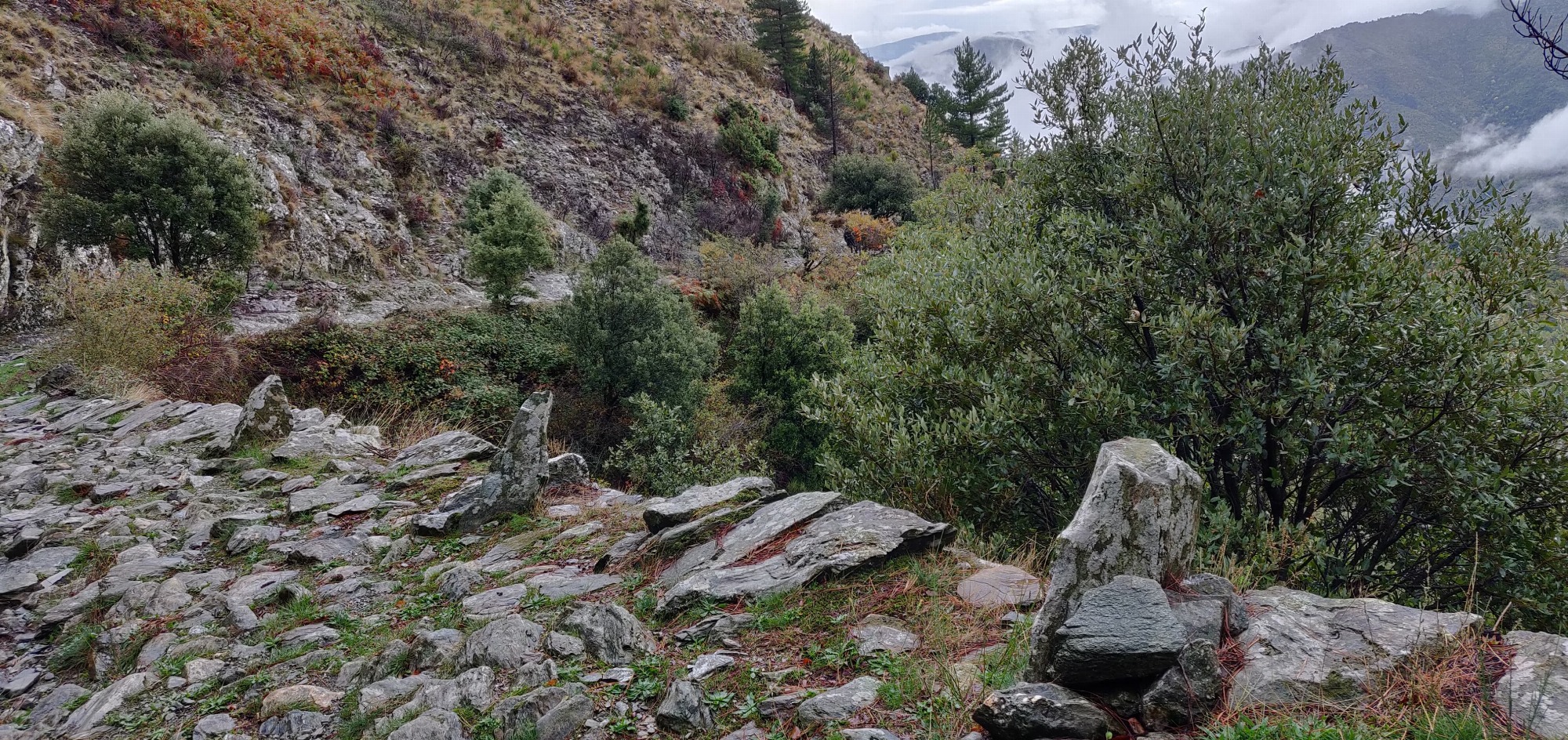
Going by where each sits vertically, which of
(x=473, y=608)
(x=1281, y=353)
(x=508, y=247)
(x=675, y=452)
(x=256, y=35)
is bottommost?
(x=675, y=452)

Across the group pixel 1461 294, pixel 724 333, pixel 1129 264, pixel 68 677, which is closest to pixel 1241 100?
pixel 1129 264

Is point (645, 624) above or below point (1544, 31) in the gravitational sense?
below

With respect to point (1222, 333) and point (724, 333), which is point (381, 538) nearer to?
point (1222, 333)

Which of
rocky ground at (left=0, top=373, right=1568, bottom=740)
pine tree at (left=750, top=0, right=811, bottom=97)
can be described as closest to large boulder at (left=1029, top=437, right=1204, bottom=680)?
rocky ground at (left=0, top=373, right=1568, bottom=740)

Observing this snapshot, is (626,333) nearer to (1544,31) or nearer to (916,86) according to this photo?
(1544,31)

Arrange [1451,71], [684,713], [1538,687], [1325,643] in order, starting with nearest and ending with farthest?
[1538,687] → [1325,643] → [684,713] → [1451,71]

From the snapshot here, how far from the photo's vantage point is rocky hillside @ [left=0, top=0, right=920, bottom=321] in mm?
22500

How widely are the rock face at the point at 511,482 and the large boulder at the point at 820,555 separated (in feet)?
10.4

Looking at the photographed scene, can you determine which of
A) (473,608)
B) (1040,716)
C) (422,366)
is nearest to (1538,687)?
(1040,716)

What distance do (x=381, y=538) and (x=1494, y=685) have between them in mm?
7998

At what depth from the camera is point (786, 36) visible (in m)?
55.4

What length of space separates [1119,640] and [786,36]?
197 feet

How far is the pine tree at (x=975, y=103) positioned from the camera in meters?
55.4

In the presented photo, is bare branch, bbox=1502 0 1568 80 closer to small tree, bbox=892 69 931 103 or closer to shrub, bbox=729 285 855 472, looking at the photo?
shrub, bbox=729 285 855 472
